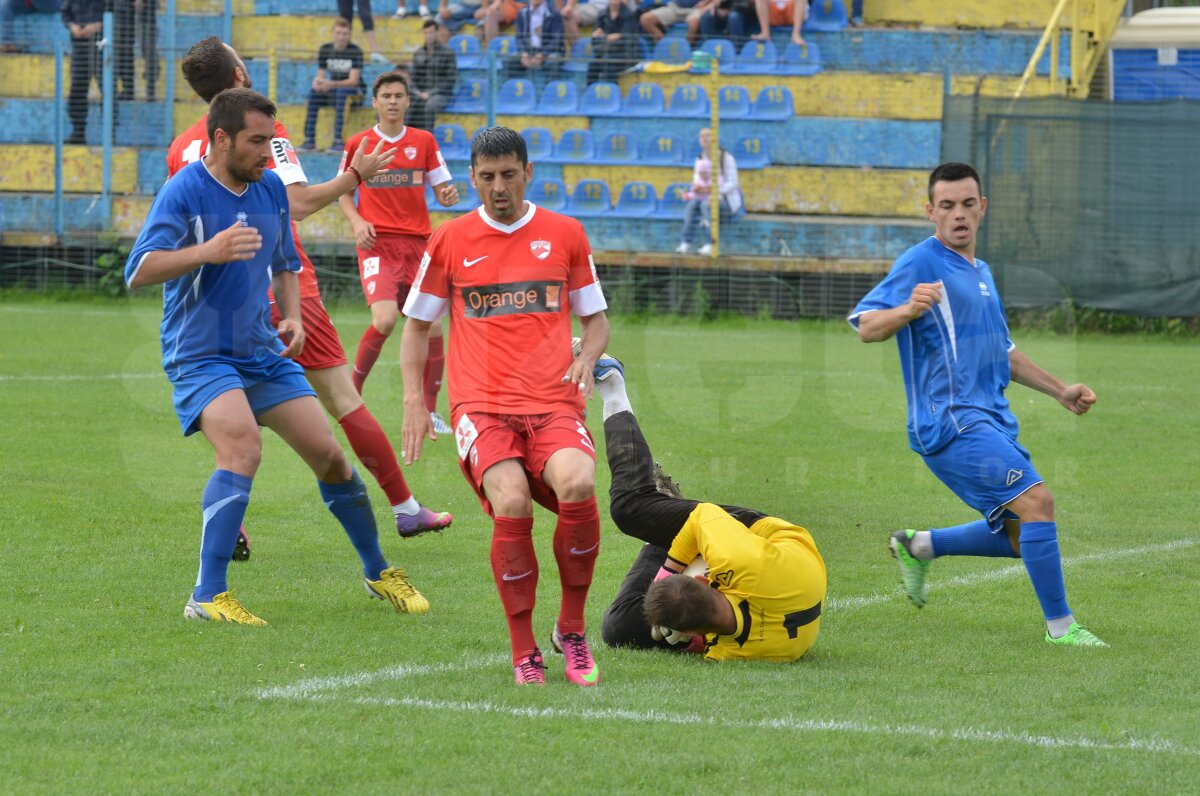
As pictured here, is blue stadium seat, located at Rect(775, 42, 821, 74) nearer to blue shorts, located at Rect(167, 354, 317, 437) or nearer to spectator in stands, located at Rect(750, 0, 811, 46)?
spectator in stands, located at Rect(750, 0, 811, 46)

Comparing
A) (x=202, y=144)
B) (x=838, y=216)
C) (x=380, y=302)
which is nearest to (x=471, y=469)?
(x=202, y=144)


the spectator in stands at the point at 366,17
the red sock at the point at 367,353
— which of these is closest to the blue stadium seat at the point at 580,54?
the spectator in stands at the point at 366,17

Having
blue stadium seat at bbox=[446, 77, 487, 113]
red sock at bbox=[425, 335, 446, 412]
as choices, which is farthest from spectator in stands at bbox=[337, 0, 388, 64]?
red sock at bbox=[425, 335, 446, 412]

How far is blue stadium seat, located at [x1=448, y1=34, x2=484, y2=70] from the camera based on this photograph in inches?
882

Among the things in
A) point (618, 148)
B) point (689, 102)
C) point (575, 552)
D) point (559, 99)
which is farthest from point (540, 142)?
point (575, 552)

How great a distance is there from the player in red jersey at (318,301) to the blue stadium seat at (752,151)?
1445 centimetres

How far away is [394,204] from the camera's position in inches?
452

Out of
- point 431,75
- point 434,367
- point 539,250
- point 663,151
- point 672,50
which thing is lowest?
point 434,367

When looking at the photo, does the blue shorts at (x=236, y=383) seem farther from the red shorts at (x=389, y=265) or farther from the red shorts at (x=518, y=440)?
the red shorts at (x=389, y=265)

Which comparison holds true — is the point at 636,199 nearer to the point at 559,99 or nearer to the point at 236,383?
the point at 559,99

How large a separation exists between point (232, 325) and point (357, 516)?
92cm

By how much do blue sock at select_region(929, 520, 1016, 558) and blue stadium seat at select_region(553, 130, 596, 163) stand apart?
15.8 metres

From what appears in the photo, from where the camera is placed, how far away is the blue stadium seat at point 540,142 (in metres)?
21.6

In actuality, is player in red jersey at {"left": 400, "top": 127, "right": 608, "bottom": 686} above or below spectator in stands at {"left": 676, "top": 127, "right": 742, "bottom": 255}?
below
